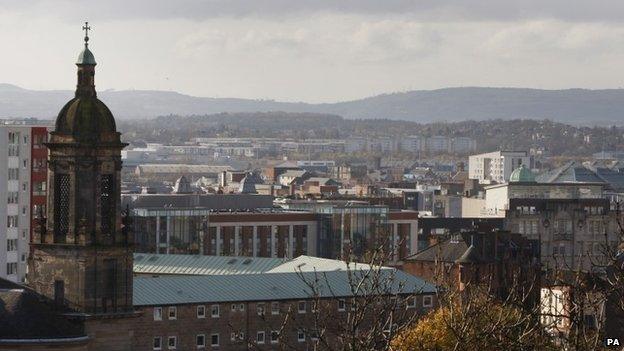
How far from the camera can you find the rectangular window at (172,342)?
102062 millimetres

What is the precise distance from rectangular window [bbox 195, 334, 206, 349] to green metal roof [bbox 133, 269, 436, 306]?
1545 millimetres

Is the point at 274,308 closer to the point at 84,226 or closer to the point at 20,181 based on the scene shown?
the point at 84,226

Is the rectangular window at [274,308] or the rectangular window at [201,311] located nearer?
the rectangular window at [201,311]

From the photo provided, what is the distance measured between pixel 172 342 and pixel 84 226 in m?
19.6

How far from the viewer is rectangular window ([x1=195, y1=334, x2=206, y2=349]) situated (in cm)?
10331

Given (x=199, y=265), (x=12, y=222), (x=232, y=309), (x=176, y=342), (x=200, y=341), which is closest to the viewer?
(x=176, y=342)

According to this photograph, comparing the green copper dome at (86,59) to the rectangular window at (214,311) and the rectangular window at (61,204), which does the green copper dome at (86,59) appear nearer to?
the rectangular window at (61,204)

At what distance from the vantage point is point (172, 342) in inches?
4028

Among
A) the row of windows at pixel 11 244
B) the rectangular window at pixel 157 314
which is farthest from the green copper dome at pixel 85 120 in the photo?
the row of windows at pixel 11 244

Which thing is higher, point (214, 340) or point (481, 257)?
point (481, 257)

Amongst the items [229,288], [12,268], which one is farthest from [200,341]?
[12,268]

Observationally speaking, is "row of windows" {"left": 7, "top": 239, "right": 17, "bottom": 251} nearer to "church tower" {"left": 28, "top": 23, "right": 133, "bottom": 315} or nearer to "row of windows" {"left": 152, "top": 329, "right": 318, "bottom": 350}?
"row of windows" {"left": 152, "top": 329, "right": 318, "bottom": 350}

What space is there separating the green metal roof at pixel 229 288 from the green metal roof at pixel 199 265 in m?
8.72

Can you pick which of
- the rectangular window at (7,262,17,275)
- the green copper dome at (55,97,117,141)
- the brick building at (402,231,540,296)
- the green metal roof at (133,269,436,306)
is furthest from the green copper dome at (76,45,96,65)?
the rectangular window at (7,262,17,275)
